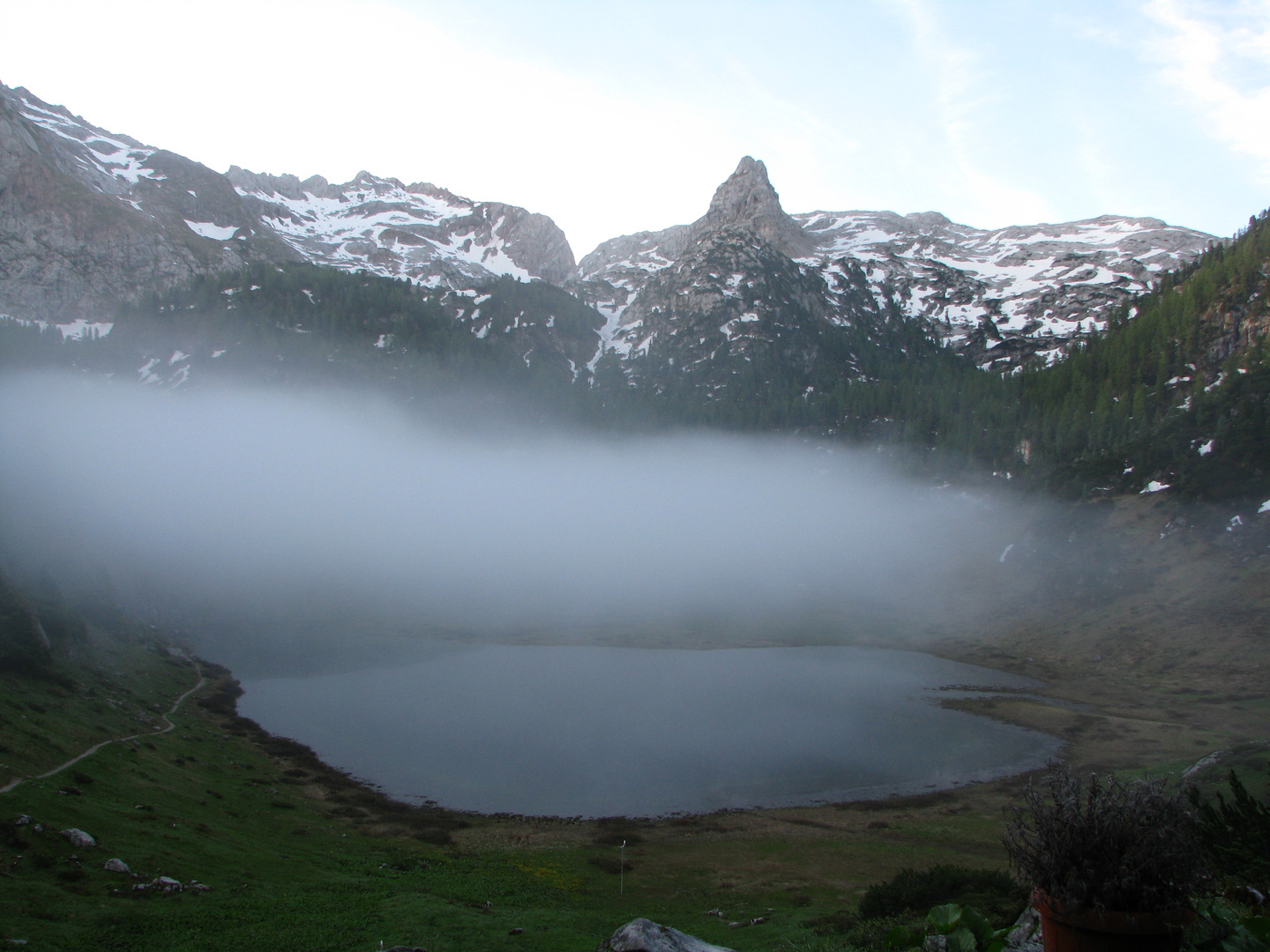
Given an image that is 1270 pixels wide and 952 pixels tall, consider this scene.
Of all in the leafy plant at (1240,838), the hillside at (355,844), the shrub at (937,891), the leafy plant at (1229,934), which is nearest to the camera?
the leafy plant at (1229,934)

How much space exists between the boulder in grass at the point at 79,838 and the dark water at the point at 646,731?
98.0 feet

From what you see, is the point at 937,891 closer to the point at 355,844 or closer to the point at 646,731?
the point at 355,844

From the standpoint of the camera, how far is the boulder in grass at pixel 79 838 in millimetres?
29219

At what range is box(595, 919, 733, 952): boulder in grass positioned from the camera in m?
11.3

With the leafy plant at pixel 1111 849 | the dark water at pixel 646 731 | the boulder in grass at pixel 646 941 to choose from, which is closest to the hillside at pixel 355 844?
the dark water at pixel 646 731

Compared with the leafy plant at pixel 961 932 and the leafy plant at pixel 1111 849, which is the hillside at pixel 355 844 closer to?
the leafy plant at pixel 961 932

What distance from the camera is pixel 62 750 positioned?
1748 inches

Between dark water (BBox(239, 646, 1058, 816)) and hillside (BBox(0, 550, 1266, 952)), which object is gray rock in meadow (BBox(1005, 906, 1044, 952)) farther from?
dark water (BBox(239, 646, 1058, 816))

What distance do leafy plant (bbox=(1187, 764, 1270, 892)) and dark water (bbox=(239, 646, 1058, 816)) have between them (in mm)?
42610

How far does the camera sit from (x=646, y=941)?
11328 mm

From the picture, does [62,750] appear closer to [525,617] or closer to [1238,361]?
[525,617]

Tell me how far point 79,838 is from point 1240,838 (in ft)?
134

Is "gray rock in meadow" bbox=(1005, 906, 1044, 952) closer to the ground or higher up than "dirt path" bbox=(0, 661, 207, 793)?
higher up

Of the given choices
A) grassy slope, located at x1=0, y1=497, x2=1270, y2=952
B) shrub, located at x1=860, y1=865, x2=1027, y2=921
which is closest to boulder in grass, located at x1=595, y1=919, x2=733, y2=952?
shrub, located at x1=860, y1=865, x2=1027, y2=921
